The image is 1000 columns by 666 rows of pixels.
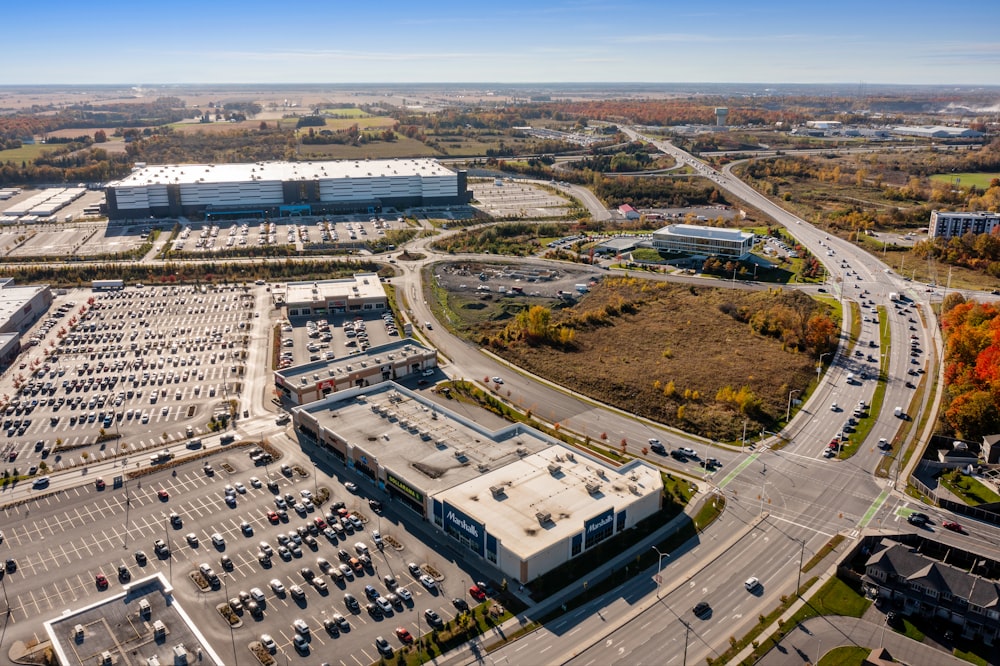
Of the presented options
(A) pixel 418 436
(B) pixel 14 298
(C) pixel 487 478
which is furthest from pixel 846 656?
(B) pixel 14 298

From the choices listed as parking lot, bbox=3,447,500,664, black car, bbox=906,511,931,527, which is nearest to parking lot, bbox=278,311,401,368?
parking lot, bbox=3,447,500,664

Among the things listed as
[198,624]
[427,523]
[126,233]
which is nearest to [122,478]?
[198,624]

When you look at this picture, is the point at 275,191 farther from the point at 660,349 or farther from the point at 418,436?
the point at 418,436

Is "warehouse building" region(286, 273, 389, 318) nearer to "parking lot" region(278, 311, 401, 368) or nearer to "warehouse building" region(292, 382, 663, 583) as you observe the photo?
"parking lot" region(278, 311, 401, 368)

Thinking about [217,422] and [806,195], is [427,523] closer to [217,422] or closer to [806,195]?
[217,422]

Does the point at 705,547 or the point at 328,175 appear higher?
the point at 328,175

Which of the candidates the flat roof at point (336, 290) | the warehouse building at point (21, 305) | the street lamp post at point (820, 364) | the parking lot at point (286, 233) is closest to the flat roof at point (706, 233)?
the street lamp post at point (820, 364)
